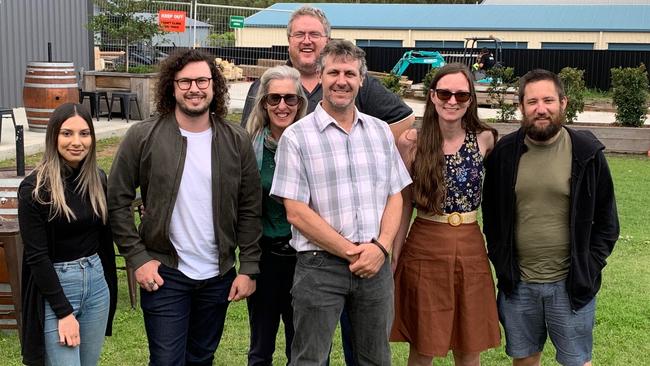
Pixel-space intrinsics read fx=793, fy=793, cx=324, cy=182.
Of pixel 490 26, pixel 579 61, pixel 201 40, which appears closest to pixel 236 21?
pixel 201 40

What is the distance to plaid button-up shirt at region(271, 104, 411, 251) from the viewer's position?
10.4ft

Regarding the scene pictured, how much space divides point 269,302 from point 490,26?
3658 centimetres

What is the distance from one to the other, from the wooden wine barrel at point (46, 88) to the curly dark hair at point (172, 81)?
8528 millimetres

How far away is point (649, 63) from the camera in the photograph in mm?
27422

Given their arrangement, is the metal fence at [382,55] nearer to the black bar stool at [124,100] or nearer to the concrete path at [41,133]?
the concrete path at [41,133]

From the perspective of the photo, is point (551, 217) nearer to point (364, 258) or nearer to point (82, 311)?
point (364, 258)

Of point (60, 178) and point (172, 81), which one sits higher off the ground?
point (172, 81)

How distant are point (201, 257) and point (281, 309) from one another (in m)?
0.65

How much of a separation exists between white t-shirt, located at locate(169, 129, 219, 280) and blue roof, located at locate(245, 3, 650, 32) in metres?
33.4

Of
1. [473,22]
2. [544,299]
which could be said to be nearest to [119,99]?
[544,299]

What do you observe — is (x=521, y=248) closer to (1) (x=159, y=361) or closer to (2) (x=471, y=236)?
(2) (x=471, y=236)

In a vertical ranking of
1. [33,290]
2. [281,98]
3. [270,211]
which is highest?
[281,98]

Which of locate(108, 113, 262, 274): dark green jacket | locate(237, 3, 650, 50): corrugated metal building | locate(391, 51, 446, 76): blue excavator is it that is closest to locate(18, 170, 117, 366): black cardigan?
locate(108, 113, 262, 274): dark green jacket

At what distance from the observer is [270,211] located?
3.57 m
